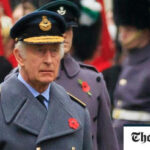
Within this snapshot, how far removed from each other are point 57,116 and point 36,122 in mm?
203

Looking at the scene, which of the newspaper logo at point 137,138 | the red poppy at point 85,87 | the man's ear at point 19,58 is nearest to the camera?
the man's ear at point 19,58

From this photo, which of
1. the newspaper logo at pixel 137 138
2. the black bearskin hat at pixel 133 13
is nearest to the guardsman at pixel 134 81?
the black bearskin hat at pixel 133 13

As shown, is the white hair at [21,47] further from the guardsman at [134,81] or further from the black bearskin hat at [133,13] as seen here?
the black bearskin hat at [133,13]

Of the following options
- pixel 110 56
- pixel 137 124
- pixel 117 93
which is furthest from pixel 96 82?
pixel 110 56

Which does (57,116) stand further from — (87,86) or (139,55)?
(139,55)

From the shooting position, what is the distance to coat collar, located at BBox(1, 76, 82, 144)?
6618mm

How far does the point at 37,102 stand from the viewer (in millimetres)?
6734

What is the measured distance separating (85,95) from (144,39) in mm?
2038

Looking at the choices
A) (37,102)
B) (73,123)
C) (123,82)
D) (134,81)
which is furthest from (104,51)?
(37,102)

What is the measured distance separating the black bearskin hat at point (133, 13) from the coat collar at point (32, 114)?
412 cm

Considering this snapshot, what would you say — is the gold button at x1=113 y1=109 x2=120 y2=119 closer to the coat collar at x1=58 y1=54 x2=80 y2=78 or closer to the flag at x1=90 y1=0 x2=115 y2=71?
the coat collar at x1=58 y1=54 x2=80 y2=78

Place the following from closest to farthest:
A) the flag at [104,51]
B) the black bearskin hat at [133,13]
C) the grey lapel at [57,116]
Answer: the grey lapel at [57,116] → the black bearskin hat at [133,13] → the flag at [104,51]

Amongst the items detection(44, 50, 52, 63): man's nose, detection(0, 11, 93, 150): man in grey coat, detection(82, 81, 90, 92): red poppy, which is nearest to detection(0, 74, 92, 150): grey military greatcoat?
detection(0, 11, 93, 150): man in grey coat

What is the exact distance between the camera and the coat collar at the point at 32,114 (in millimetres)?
6618
